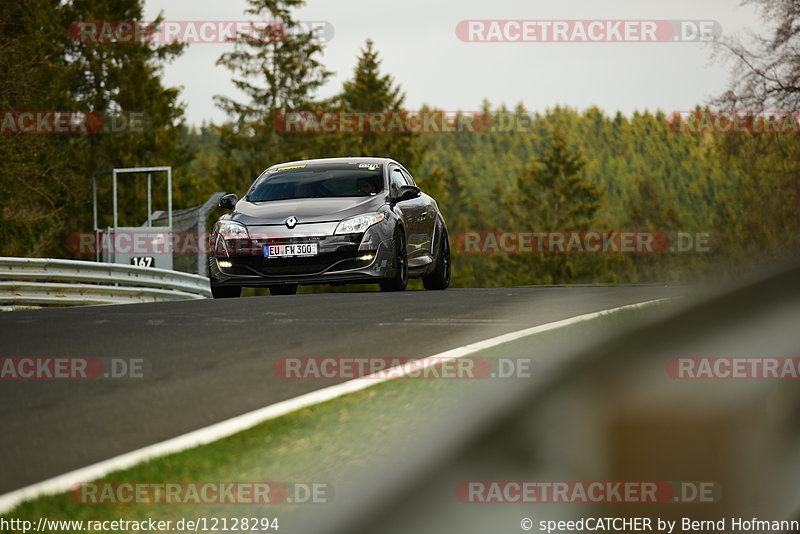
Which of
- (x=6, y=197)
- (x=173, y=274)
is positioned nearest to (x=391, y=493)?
(x=173, y=274)

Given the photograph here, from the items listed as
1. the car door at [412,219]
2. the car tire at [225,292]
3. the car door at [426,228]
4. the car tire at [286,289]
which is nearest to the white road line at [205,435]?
the car door at [412,219]

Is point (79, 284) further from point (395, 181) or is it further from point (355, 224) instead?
point (355, 224)

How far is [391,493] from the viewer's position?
Result: 2174 mm

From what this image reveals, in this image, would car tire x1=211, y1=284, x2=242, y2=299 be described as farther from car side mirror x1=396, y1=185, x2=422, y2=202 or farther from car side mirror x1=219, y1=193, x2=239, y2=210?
car side mirror x1=396, y1=185, x2=422, y2=202

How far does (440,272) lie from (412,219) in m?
1.65

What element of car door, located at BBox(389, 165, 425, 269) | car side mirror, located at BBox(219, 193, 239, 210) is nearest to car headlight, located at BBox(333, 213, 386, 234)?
car door, located at BBox(389, 165, 425, 269)

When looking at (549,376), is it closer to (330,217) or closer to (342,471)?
(342,471)

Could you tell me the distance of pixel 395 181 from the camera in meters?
14.9

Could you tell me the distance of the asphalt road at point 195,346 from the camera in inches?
198

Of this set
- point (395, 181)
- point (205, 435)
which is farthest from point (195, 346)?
point (395, 181)

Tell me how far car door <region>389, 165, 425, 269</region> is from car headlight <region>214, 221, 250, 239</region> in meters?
1.99

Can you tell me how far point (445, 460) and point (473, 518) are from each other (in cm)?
17

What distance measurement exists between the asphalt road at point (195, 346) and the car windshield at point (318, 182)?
1469 millimetres

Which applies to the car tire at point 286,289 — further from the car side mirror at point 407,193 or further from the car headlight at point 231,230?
the car headlight at point 231,230
